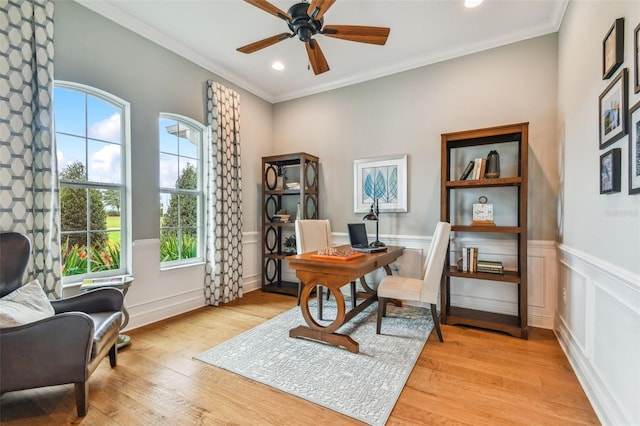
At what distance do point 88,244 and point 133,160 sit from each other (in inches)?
35.9

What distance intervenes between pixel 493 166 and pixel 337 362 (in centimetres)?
243

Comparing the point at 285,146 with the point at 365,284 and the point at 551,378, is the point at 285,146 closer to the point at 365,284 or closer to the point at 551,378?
the point at 365,284

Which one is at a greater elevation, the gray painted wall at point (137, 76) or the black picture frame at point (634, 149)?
the gray painted wall at point (137, 76)

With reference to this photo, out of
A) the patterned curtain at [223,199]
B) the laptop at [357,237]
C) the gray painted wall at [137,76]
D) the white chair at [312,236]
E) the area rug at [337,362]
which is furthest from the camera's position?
the patterned curtain at [223,199]

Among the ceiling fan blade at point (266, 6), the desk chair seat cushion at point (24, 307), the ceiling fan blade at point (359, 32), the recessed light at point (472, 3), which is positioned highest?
the recessed light at point (472, 3)

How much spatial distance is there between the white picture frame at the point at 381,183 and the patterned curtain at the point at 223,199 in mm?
1684

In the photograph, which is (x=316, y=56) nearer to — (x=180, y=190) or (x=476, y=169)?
(x=476, y=169)

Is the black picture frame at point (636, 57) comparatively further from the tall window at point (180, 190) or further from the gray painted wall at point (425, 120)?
the tall window at point (180, 190)

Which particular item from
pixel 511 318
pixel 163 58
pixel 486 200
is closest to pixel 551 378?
pixel 511 318

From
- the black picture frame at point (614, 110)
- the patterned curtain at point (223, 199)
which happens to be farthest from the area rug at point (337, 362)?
the black picture frame at point (614, 110)

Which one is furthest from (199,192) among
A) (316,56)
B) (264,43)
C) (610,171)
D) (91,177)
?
(610,171)

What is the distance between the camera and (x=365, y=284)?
3619 mm

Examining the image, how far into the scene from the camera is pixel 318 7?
6.47 ft

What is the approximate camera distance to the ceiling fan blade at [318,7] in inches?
75.2
